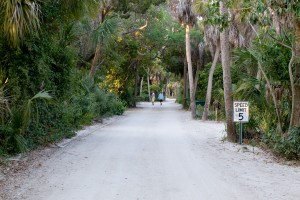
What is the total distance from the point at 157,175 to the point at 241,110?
5.92m

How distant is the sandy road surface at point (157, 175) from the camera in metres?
7.09

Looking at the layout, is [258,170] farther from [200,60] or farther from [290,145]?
[200,60]

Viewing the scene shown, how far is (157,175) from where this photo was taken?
8656 mm

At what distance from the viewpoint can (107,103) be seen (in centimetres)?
2720

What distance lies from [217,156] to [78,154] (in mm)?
3892

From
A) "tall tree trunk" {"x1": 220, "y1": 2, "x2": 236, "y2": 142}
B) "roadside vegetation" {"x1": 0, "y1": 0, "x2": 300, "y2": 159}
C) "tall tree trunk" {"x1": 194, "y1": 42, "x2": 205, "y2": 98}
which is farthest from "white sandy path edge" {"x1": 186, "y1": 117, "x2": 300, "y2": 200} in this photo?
"tall tree trunk" {"x1": 194, "y1": 42, "x2": 205, "y2": 98}

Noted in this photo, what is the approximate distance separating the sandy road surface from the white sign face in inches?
38.7

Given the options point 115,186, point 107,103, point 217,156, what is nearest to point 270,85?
point 217,156

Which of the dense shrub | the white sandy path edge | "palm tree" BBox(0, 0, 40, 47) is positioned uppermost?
"palm tree" BBox(0, 0, 40, 47)

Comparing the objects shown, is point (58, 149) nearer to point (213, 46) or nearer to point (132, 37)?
point (213, 46)

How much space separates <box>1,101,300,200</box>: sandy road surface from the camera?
7.09 m

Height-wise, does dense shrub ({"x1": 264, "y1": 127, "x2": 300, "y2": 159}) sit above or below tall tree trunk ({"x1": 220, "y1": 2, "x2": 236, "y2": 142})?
below

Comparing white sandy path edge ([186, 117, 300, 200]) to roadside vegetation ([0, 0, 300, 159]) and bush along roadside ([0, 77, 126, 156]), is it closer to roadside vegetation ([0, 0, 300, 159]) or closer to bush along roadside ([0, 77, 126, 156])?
roadside vegetation ([0, 0, 300, 159])

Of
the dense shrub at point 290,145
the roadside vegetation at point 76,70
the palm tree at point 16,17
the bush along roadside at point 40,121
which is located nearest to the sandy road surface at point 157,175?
the dense shrub at point 290,145
